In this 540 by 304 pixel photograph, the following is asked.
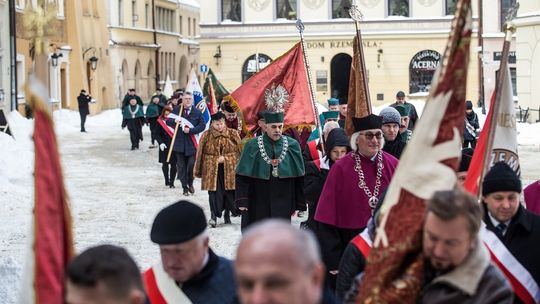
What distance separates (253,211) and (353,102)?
2092 mm

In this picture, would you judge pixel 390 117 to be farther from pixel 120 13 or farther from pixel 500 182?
pixel 120 13

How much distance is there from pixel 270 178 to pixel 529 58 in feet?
88.7

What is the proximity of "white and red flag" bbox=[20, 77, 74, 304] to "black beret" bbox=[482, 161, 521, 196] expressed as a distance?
2.10 m

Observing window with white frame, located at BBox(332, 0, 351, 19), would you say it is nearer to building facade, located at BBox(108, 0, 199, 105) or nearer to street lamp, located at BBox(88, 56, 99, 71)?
building facade, located at BBox(108, 0, 199, 105)

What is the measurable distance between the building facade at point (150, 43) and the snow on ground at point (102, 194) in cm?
2404

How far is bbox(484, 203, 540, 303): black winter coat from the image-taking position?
5.21 metres

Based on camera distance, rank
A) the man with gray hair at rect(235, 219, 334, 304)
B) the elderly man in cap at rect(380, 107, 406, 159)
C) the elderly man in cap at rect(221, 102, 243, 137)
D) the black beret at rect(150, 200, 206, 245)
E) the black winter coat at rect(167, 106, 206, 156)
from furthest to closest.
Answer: the black winter coat at rect(167, 106, 206, 156) → the elderly man in cap at rect(221, 102, 243, 137) → the elderly man in cap at rect(380, 107, 406, 159) → the black beret at rect(150, 200, 206, 245) → the man with gray hair at rect(235, 219, 334, 304)

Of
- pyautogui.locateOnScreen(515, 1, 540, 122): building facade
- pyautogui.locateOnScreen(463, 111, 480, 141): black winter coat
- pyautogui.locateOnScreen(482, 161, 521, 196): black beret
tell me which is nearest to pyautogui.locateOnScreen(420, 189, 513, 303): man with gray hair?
pyautogui.locateOnScreen(482, 161, 521, 196): black beret

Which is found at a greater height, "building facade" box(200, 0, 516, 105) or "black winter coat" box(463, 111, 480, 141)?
"building facade" box(200, 0, 516, 105)

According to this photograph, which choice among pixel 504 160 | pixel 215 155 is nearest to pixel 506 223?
pixel 504 160

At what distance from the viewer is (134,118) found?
3061 centimetres

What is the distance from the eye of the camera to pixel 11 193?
1841 centimetres

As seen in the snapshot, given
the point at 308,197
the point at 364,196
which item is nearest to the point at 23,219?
the point at 308,197

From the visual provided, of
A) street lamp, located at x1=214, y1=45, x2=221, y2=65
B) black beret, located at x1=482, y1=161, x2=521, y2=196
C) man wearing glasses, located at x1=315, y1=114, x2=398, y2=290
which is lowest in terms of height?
man wearing glasses, located at x1=315, y1=114, x2=398, y2=290
